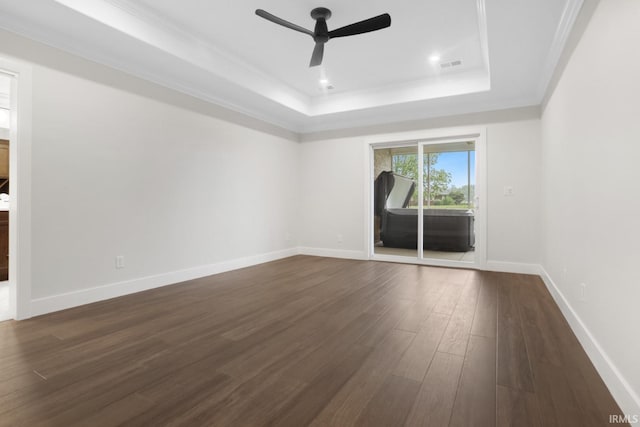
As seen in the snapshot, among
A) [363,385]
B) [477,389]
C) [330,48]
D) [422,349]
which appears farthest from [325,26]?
[477,389]

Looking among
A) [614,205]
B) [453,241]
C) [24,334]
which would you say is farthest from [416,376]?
[453,241]

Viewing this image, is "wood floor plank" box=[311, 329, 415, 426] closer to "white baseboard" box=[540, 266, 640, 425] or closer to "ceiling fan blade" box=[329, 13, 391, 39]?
"white baseboard" box=[540, 266, 640, 425]

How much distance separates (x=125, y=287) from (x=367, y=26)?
11.6 feet

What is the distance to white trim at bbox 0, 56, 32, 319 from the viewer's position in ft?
8.60

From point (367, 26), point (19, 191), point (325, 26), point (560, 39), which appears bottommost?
point (19, 191)

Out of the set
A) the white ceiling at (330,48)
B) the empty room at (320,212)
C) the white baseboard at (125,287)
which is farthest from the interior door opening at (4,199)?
the white ceiling at (330,48)

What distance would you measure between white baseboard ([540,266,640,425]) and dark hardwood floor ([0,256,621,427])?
6 centimetres

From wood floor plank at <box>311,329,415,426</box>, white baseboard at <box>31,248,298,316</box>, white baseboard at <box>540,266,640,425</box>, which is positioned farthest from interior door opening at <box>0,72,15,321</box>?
white baseboard at <box>540,266,640,425</box>

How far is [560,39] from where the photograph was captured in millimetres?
2738

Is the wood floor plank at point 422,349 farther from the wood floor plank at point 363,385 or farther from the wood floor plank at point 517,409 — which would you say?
the wood floor plank at point 517,409

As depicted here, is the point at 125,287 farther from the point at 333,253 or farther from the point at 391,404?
the point at 333,253

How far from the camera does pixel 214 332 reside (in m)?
2.38

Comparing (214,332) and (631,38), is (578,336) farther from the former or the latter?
(214,332)

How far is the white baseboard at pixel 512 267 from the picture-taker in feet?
14.2
